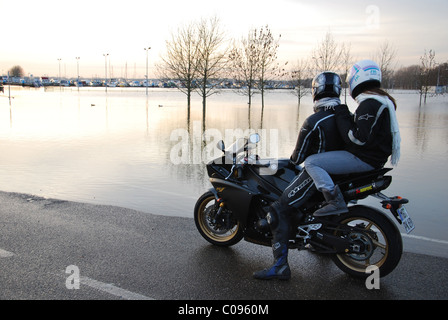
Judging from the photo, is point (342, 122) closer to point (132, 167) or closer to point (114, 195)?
point (114, 195)

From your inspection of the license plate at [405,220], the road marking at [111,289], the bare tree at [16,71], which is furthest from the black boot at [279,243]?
the bare tree at [16,71]

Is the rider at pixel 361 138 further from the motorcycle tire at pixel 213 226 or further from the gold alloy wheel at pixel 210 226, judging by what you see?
the gold alloy wheel at pixel 210 226

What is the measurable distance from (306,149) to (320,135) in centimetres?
19

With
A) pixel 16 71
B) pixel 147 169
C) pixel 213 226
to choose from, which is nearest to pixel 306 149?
pixel 213 226

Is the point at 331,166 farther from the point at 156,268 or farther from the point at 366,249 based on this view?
the point at 156,268

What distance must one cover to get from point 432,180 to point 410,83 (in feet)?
422

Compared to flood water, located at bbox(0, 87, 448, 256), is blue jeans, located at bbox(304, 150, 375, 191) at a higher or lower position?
higher

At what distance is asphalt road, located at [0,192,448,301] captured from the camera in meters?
3.68

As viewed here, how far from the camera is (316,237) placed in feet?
13.1

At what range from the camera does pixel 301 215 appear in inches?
160

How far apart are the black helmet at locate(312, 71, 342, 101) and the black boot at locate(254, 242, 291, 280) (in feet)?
5.09

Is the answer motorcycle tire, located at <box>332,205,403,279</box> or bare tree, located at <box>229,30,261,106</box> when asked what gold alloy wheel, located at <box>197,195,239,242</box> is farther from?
bare tree, located at <box>229,30,261,106</box>

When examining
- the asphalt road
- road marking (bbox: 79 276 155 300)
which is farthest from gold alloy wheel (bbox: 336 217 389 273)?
road marking (bbox: 79 276 155 300)
